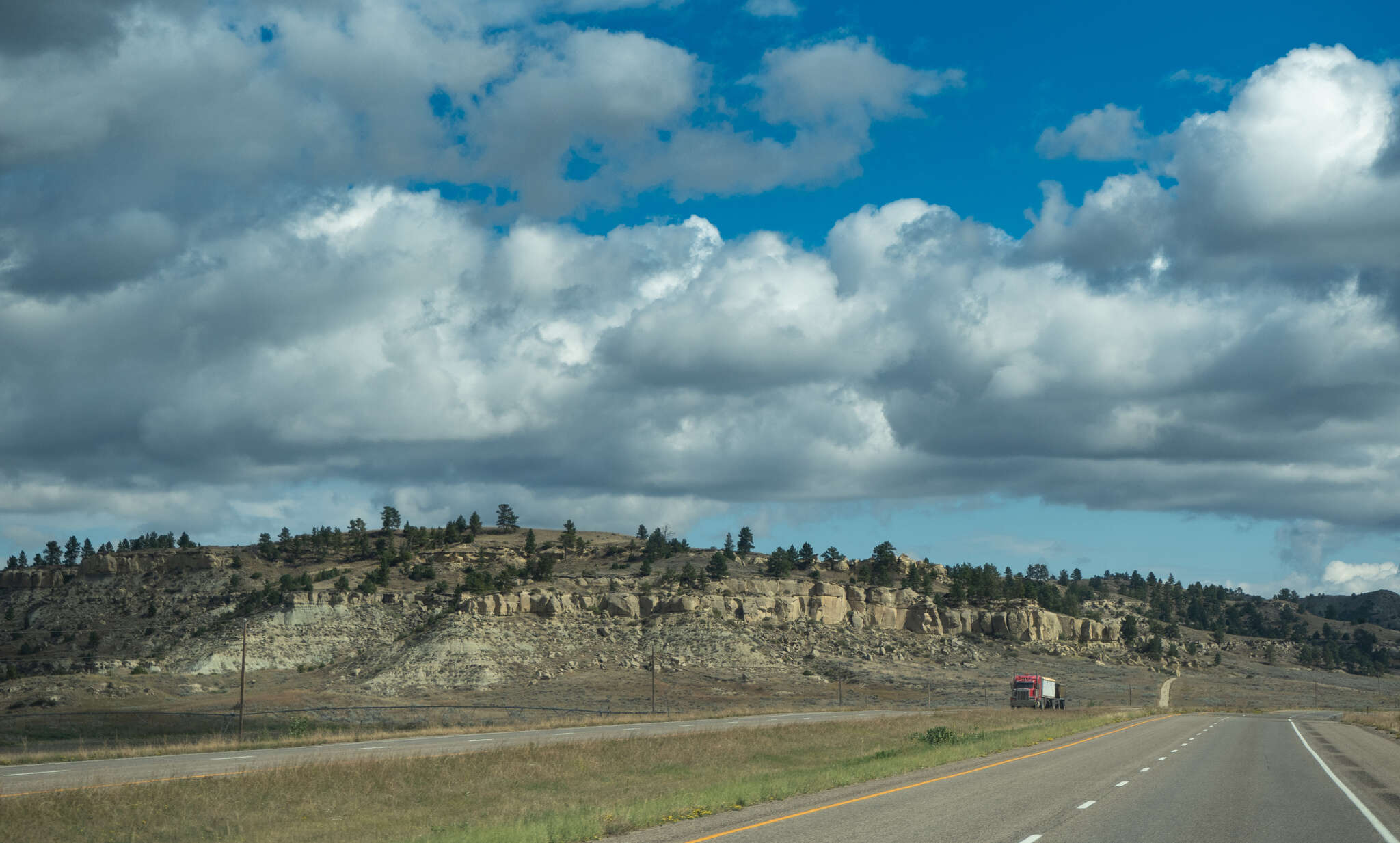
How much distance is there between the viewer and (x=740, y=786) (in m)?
26.5

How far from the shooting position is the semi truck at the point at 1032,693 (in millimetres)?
97938

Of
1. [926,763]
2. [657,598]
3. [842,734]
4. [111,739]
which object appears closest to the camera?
[926,763]

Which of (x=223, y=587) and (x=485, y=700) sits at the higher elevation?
(x=223, y=587)

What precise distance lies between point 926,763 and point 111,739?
6311 centimetres

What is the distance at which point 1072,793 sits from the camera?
79.2 feet

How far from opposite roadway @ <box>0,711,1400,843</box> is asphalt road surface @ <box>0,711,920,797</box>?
0.58ft

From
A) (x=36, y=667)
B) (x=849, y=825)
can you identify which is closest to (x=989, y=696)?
(x=849, y=825)

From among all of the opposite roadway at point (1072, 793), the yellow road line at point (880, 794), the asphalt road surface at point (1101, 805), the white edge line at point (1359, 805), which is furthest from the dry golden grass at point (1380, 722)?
the asphalt road surface at point (1101, 805)

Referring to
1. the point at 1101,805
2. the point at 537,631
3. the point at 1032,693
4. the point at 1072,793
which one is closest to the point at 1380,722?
the point at 1032,693

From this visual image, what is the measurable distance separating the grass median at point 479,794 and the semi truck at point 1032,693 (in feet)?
188

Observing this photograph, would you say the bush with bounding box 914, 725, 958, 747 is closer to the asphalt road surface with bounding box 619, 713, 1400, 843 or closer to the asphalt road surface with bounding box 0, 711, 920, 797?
the asphalt road surface with bounding box 619, 713, 1400, 843

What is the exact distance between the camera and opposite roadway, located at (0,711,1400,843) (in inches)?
711

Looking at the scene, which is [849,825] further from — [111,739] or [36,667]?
[36,667]

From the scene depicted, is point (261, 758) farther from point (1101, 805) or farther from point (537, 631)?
point (537, 631)
